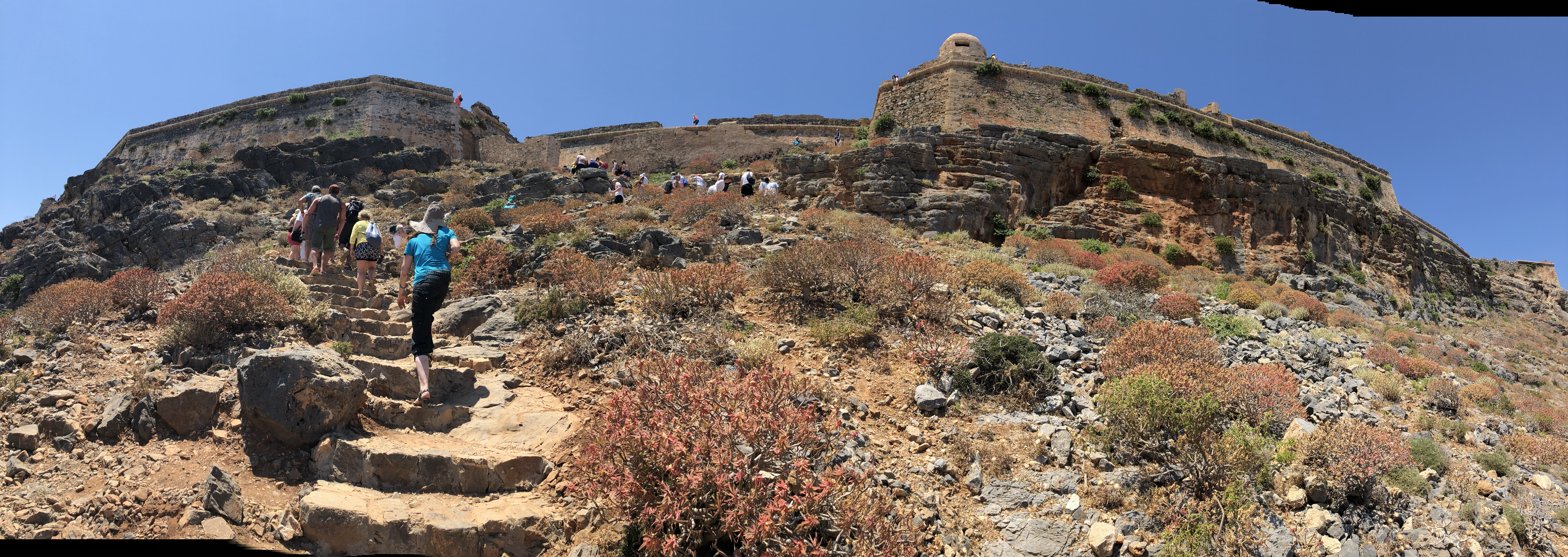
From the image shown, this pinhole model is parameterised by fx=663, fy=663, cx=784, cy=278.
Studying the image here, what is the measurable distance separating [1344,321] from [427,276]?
14885mm

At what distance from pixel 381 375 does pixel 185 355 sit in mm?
2222

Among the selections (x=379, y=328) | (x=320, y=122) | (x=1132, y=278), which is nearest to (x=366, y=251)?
(x=379, y=328)

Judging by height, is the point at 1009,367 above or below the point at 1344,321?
above

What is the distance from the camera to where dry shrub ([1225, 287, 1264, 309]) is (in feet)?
39.3

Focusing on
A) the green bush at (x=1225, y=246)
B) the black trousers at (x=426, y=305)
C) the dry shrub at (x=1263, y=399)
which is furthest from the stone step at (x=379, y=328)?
the green bush at (x=1225, y=246)


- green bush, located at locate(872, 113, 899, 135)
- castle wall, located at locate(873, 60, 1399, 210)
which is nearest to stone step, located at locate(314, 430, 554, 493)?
castle wall, located at locate(873, 60, 1399, 210)

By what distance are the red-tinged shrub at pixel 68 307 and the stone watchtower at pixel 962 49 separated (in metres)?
22.8

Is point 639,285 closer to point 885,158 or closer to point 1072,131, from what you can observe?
point 885,158

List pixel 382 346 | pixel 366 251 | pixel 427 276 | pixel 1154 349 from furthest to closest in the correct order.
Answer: pixel 366 251 → pixel 382 346 → pixel 1154 349 → pixel 427 276

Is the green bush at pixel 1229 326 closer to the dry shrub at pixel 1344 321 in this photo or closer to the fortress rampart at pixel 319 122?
the dry shrub at pixel 1344 321

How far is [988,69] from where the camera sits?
77.3 ft

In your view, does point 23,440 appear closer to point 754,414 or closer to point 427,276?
point 427,276

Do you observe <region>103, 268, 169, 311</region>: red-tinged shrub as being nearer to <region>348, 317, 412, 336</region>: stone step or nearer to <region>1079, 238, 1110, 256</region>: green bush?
<region>348, 317, 412, 336</region>: stone step

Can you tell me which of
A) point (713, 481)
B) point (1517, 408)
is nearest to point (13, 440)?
point (713, 481)
